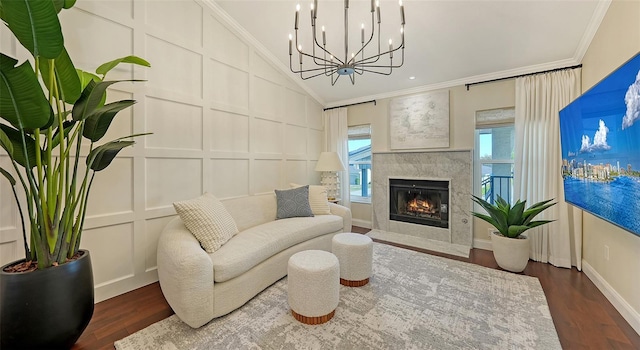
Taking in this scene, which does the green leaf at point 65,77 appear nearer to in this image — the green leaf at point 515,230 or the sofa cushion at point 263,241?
the sofa cushion at point 263,241

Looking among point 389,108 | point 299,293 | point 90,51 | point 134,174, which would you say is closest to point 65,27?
point 90,51

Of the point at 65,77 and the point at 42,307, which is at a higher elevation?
the point at 65,77

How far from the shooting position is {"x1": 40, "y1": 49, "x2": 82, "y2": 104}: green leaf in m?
1.48

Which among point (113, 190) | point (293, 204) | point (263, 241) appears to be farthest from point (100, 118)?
point (293, 204)

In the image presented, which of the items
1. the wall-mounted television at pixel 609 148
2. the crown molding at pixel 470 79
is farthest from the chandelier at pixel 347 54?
the wall-mounted television at pixel 609 148

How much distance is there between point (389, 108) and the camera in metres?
4.28

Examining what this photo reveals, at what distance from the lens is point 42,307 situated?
4.55 feet

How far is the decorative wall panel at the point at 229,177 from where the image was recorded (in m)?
3.11

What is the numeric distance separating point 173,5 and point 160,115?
124 cm

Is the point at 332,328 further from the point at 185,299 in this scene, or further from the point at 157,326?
the point at 157,326

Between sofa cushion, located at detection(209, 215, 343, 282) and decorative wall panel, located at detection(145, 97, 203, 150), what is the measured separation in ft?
4.08

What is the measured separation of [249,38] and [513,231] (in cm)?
412

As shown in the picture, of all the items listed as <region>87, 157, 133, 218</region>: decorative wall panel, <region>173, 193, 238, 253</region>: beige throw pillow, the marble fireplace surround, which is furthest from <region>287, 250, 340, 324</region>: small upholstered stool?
the marble fireplace surround

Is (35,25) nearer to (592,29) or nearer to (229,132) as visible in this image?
(229,132)
